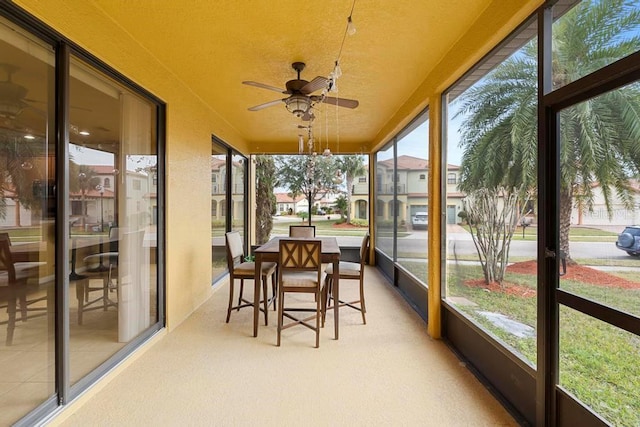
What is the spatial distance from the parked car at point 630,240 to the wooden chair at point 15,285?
2.84 metres

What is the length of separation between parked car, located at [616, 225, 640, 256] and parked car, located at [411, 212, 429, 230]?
7.35 feet

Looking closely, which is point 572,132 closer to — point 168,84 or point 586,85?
point 586,85

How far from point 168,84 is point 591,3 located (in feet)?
10.4

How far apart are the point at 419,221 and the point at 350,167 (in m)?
3.00

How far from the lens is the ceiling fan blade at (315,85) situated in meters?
2.35

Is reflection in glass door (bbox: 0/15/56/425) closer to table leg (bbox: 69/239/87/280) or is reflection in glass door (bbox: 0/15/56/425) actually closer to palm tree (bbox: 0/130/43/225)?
palm tree (bbox: 0/130/43/225)

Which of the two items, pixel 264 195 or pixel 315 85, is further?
pixel 264 195

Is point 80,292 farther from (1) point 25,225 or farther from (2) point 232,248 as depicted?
(2) point 232,248

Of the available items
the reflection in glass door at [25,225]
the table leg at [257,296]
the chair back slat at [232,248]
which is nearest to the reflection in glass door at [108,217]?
the reflection in glass door at [25,225]

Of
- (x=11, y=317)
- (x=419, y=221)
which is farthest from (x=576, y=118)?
(x=11, y=317)

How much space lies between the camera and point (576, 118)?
5.02 feet

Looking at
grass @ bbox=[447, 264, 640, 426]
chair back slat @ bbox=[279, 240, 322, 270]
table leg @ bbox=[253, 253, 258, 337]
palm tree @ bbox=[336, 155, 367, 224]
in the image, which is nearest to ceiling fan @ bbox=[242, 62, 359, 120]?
chair back slat @ bbox=[279, 240, 322, 270]

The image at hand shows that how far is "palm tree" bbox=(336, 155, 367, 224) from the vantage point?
6.66 metres

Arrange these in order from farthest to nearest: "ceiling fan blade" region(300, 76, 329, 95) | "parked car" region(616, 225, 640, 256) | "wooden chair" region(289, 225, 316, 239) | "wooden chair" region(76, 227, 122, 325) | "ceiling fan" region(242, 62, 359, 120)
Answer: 1. "wooden chair" region(289, 225, 316, 239)
2. "ceiling fan" region(242, 62, 359, 120)
3. "ceiling fan blade" region(300, 76, 329, 95)
4. "wooden chair" region(76, 227, 122, 325)
5. "parked car" region(616, 225, 640, 256)
